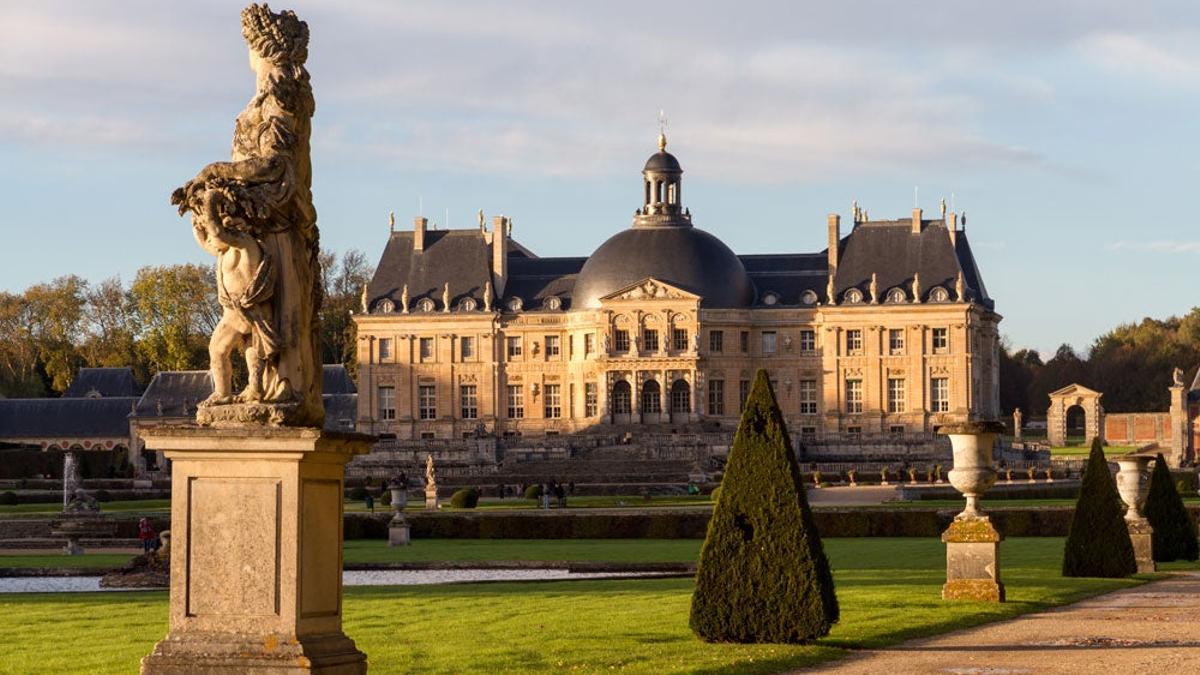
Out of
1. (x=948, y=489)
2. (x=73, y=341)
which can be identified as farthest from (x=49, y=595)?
(x=73, y=341)

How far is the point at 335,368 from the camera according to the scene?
254 ft

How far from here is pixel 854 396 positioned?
2933 inches

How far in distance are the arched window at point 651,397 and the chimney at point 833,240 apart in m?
7.70

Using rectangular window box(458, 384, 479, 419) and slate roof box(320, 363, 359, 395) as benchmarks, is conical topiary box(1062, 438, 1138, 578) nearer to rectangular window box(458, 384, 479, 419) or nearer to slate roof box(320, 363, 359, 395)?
rectangular window box(458, 384, 479, 419)

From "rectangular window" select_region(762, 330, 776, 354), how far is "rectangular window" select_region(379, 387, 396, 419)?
13.8 meters

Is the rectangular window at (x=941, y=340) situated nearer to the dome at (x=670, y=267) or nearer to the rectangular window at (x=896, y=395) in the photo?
the rectangular window at (x=896, y=395)

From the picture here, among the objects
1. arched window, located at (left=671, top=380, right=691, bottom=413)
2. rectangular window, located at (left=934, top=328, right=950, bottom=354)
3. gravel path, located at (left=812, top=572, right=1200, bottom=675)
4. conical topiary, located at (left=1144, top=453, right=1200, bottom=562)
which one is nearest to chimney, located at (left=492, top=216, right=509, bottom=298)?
arched window, located at (left=671, top=380, right=691, bottom=413)

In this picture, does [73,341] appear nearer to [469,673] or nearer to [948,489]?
[948,489]

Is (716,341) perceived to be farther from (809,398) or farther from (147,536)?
(147,536)

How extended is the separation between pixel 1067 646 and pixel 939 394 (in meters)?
61.3

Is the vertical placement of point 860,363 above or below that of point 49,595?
above

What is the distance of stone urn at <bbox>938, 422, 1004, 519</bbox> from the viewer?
17.5m

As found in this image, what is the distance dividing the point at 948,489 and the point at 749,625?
116 ft

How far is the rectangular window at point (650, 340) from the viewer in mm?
74312
